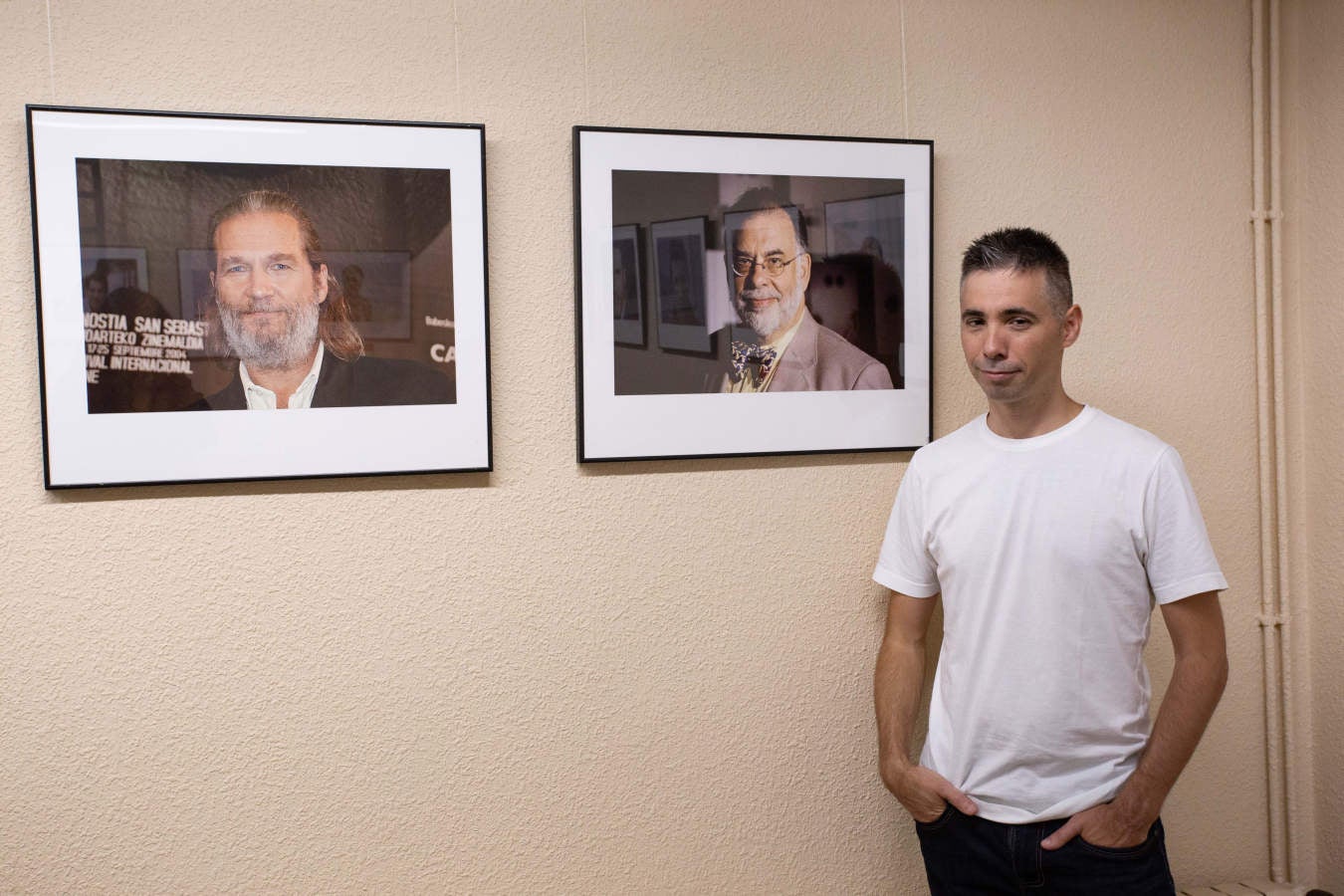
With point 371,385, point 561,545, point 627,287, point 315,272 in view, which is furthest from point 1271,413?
point 315,272

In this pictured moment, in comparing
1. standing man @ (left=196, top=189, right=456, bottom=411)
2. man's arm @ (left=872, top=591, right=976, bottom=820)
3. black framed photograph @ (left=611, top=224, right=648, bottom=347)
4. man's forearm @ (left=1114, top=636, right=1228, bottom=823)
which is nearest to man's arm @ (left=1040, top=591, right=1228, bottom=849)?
man's forearm @ (left=1114, top=636, right=1228, bottom=823)

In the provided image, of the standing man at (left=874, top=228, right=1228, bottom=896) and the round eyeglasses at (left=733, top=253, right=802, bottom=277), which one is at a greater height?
the round eyeglasses at (left=733, top=253, right=802, bottom=277)

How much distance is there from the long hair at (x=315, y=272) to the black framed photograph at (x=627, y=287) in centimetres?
45

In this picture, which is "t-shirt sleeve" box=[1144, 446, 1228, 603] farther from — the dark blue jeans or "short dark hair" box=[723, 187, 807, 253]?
"short dark hair" box=[723, 187, 807, 253]

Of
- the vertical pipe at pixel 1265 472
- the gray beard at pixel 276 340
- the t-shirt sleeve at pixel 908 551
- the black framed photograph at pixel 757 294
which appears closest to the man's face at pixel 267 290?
the gray beard at pixel 276 340

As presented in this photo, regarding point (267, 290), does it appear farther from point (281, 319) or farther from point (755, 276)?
point (755, 276)

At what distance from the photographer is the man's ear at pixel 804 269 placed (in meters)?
1.81

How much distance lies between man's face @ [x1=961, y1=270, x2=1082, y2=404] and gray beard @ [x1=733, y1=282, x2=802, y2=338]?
352 mm

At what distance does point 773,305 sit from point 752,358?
0.36 ft

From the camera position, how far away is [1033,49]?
1.93 metres

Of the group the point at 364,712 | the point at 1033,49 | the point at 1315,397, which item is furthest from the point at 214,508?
the point at 1315,397

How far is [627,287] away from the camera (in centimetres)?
174

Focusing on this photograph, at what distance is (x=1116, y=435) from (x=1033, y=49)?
0.85 meters

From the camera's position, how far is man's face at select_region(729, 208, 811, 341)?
1.79m
